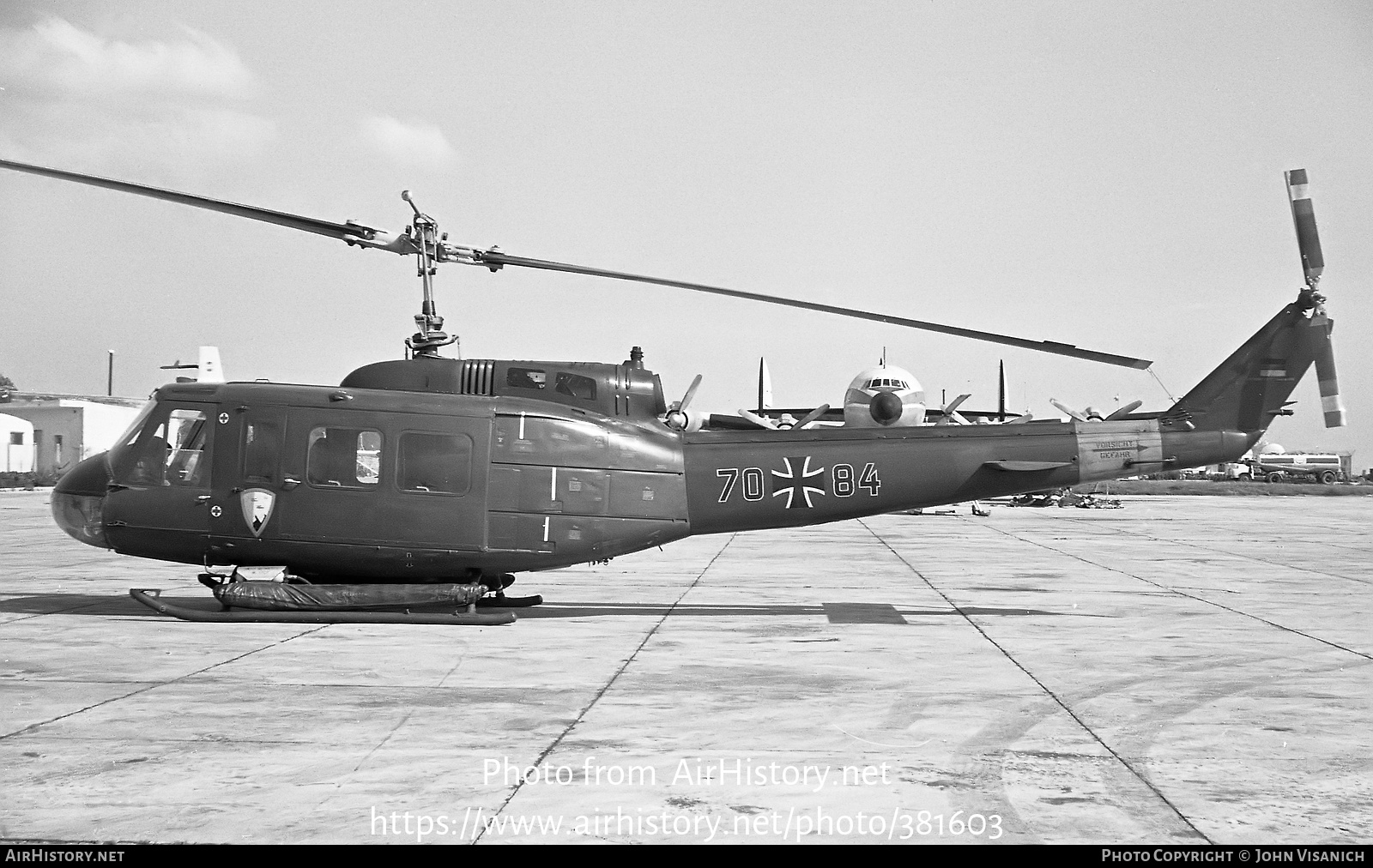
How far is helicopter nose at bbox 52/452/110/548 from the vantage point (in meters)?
11.5

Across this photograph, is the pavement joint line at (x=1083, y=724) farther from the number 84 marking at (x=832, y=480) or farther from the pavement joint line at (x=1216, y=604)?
the pavement joint line at (x=1216, y=604)

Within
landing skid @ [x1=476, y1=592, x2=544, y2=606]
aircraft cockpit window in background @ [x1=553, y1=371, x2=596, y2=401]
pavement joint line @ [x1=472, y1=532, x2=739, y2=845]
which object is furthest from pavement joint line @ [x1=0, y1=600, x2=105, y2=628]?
pavement joint line @ [x1=472, y1=532, x2=739, y2=845]

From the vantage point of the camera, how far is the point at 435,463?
37.1 ft

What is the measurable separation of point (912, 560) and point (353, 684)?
44.8ft

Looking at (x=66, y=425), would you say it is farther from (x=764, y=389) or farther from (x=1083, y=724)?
(x=1083, y=724)

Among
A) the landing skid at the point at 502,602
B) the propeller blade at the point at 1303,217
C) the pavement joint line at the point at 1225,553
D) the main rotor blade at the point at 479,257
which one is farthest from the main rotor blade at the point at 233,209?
the pavement joint line at the point at 1225,553

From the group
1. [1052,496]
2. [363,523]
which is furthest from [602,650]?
[1052,496]

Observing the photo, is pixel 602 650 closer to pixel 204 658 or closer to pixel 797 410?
pixel 204 658

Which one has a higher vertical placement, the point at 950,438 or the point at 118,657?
the point at 950,438

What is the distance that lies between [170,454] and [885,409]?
84.6 feet

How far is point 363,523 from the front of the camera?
36.4 ft

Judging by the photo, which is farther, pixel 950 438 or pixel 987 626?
pixel 950 438

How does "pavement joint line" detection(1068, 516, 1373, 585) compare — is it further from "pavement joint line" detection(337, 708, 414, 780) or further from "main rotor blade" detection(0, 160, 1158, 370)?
"pavement joint line" detection(337, 708, 414, 780)
